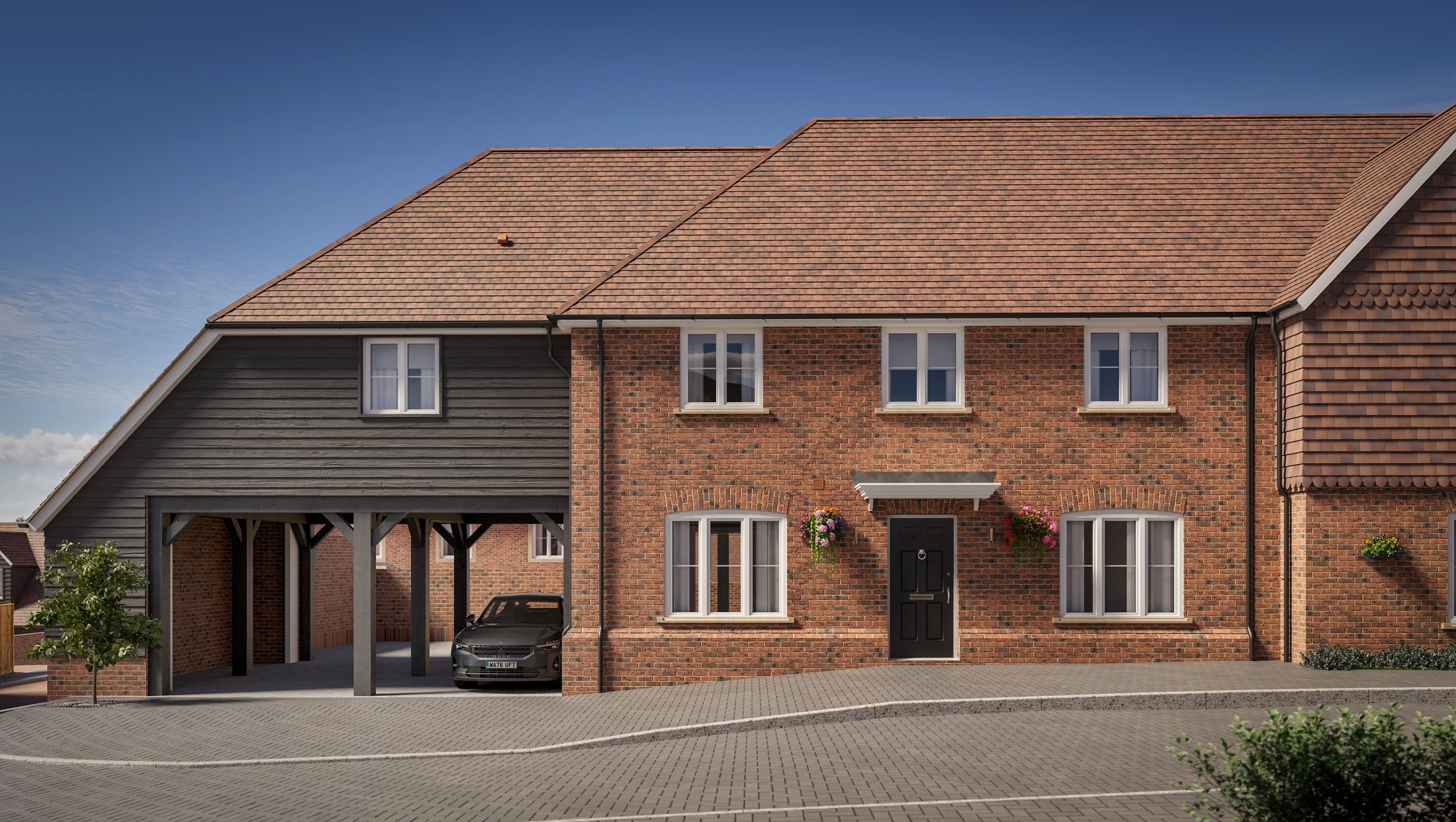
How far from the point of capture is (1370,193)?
17719 mm

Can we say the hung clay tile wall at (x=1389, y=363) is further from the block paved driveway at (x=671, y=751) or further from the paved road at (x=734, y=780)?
the paved road at (x=734, y=780)

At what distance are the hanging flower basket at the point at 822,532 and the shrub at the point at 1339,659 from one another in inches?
266

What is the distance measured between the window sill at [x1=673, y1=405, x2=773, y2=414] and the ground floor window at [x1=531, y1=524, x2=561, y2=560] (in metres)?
13.7

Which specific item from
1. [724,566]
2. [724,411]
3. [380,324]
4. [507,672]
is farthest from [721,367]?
[507,672]

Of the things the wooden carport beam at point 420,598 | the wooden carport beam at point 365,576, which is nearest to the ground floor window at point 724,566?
the wooden carport beam at point 365,576

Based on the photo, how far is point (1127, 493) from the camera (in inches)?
664

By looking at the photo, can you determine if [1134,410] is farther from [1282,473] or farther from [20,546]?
[20,546]

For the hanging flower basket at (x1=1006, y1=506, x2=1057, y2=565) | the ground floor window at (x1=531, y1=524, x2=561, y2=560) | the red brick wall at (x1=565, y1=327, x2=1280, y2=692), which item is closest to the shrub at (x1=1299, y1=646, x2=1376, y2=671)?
the red brick wall at (x1=565, y1=327, x2=1280, y2=692)

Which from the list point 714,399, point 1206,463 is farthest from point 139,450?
point 1206,463

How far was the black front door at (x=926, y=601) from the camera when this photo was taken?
16938mm

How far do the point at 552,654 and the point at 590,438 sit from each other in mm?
3535

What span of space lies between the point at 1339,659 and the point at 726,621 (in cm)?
859

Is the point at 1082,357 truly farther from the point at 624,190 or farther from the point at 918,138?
the point at 624,190

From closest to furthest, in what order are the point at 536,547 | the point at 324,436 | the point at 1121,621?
the point at 1121,621
the point at 324,436
the point at 536,547
